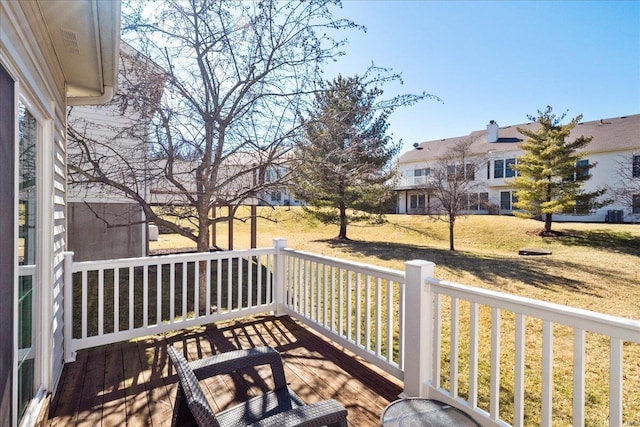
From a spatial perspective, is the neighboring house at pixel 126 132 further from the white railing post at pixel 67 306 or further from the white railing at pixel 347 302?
the white railing at pixel 347 302

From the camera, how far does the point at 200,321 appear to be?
13.1 feet

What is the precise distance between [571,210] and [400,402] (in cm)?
1686

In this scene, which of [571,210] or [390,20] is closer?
[390,20]

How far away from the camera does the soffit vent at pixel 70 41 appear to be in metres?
2.22

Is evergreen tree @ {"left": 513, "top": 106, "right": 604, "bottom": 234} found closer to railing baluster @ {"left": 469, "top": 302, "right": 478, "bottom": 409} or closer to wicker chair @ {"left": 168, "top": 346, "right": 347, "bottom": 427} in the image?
railing baluster @ {"left": 469, "top": 302, "right": 478, "bottom": 409}

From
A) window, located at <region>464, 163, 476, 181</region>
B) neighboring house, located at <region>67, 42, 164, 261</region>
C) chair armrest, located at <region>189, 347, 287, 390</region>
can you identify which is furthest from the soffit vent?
window, located at <region>464, 163, 476, 181</region>

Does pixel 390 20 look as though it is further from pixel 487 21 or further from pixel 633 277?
pixel 633 277

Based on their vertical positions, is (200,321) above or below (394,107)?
below

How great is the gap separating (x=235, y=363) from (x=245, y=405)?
266 millimetres

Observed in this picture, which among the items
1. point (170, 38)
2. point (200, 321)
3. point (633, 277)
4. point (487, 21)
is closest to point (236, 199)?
point (200, 321)

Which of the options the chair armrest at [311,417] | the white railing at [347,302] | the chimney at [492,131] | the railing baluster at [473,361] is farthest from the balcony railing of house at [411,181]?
the chair armrest at [311,417]

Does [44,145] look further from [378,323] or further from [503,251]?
[503,251]

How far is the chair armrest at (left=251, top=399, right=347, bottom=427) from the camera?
134 centimetres

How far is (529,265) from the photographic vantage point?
9773 millimetres
